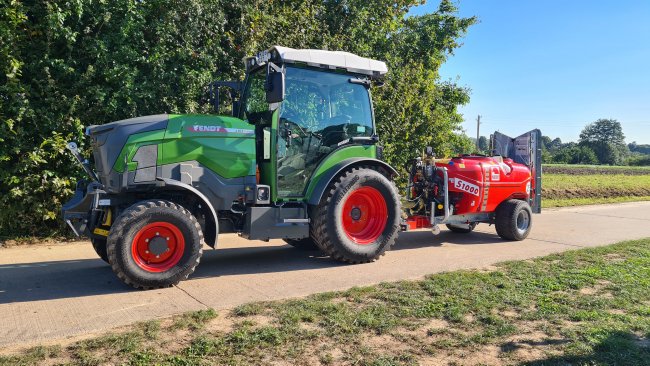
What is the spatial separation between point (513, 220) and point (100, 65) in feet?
24.5

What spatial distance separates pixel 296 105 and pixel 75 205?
9.45ft

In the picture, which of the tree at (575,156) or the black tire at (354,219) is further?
the tree at (575,156)

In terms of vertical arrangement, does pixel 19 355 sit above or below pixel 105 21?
below

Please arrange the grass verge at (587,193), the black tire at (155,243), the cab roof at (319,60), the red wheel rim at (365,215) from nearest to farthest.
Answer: the black tire at (155,243)
the cab roof at (319,60)
the red wheel rim at (365,215)
the grass verge at (587,193)

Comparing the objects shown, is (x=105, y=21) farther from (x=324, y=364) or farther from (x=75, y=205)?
(x=324, y=364)

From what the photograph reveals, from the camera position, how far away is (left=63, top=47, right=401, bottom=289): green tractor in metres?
5.14

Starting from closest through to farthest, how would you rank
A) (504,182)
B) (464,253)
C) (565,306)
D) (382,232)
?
(565,306) → (382,232) → (464,253) → (504,182)

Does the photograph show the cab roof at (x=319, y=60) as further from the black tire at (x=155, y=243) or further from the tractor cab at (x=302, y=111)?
the black tire at (x=155, y=243)

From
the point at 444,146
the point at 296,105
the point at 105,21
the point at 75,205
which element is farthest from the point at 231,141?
the point at 444,146

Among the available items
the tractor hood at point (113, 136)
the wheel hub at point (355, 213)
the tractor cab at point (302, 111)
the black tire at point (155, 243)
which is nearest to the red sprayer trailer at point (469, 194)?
the wheel hub at point (355, 213)

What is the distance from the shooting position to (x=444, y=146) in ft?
41.3

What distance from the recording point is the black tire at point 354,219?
613cm

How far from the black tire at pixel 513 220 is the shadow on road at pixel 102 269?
2.11ft

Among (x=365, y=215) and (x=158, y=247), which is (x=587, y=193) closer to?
(x=365, y=215)
